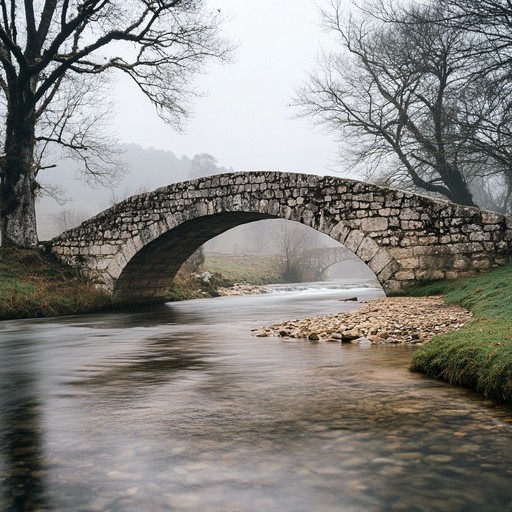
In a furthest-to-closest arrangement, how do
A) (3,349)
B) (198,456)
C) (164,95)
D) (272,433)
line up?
(164,95), (3,349), (272,433), (198,456)

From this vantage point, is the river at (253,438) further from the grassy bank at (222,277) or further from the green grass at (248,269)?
the green grass at (248,269)

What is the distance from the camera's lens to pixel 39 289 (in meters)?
13.3

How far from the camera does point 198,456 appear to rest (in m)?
2.78

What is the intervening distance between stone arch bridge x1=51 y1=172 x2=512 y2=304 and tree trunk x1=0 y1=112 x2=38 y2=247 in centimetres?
90

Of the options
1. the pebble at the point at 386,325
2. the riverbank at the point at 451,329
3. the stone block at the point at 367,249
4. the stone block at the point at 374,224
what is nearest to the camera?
the riverbank at the point at 451,329

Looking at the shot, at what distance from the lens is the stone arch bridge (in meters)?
10.6

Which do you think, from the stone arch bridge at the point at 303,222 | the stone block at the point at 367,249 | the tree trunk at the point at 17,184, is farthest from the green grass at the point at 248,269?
the stone block at the point at 367,249

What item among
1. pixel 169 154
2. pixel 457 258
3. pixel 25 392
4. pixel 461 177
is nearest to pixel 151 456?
pixel 25 392

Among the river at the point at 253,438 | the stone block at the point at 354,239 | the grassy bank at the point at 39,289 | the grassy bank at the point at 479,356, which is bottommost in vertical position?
the river at the point at 253,438

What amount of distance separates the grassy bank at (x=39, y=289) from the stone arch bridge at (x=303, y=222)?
18.9 inches

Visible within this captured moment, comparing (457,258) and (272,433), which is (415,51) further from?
(272,433)

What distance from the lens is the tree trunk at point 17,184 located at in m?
15.1

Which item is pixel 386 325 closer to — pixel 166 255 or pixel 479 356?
pixel 479 356

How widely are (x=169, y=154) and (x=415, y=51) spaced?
129 m
